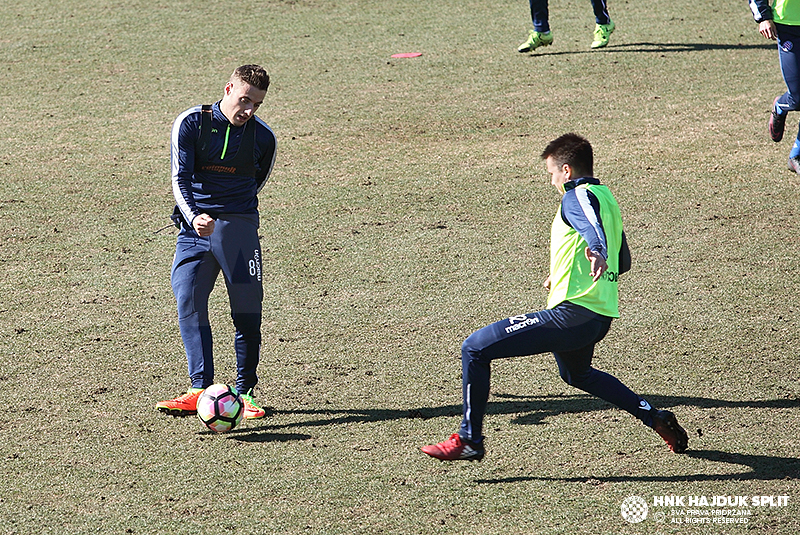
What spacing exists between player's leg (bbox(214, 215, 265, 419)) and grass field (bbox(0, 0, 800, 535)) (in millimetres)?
498

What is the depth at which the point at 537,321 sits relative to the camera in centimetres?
528

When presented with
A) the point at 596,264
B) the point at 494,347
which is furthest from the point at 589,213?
the point at 494,347

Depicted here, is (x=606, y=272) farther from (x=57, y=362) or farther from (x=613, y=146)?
(x=613, y=146)

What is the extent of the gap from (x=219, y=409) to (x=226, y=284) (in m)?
0.85

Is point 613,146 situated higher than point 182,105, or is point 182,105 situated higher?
point 182,105

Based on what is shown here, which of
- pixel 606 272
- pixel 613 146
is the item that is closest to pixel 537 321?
pixel 606 272

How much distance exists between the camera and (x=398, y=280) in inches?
329

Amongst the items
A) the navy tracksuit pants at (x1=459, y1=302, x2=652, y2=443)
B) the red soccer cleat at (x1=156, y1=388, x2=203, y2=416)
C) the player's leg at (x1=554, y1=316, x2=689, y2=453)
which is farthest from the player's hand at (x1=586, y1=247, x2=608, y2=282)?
the red soccer cleat at (x1=156, y1=388, x2=203, y2=416)

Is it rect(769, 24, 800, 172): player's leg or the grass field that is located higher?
rect(769, 24, 800, 172): player's leg

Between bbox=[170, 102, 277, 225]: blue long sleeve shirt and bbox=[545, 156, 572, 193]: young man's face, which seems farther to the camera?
bbox=[170, 102, 277, 225]: blue long sleeve shirt

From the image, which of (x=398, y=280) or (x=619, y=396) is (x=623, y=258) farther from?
(x=398, y=280)

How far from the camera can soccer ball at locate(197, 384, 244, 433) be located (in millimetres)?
5812

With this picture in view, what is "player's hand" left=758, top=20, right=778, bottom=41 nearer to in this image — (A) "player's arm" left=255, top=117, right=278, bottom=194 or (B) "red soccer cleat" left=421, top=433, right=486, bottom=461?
(A) "player's arm" left=255, top=117, right=278, bottom=194

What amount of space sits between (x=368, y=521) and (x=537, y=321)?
1.48m
